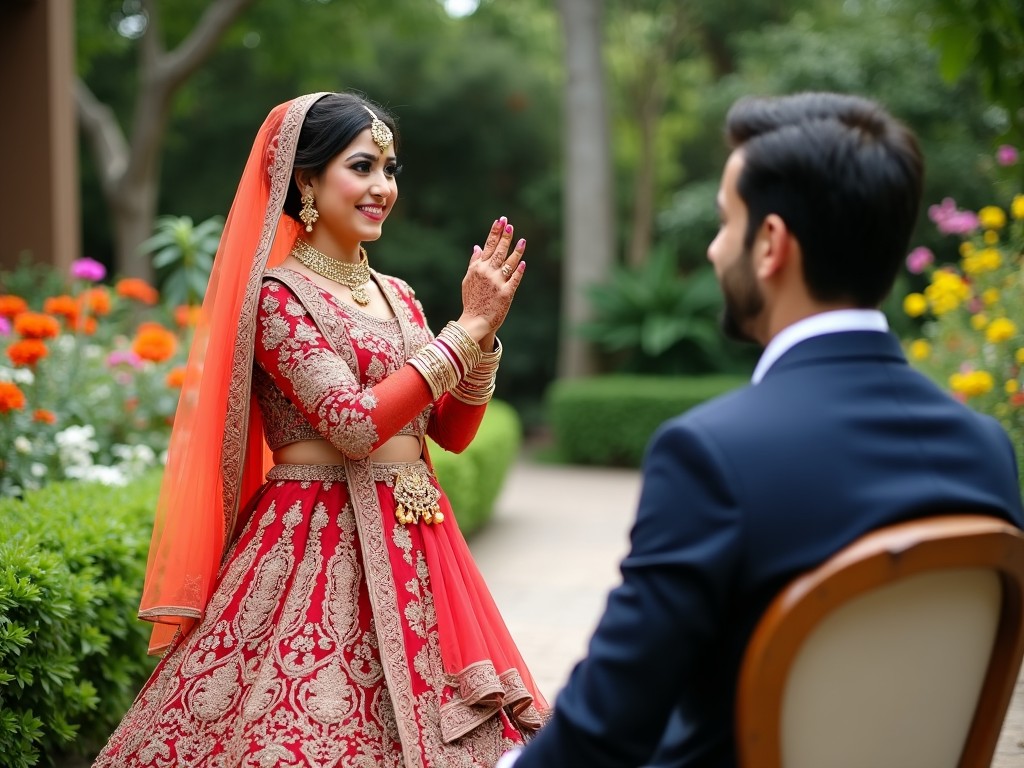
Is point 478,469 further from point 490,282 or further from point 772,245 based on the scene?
point 772,245

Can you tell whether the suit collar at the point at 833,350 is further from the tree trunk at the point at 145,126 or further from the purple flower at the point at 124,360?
the tree trunk at the point at 145,126

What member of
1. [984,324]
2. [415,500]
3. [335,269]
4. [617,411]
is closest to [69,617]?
[415,500]

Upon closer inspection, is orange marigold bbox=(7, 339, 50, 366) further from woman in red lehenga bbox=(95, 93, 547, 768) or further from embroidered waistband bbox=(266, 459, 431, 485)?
embroidered waistband bbox=(266, 459, 431, 485)

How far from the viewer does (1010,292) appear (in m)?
5.07

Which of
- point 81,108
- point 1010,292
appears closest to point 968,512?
point 1010,292

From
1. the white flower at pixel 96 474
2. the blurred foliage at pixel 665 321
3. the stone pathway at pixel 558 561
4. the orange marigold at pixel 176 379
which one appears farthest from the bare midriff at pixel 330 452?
the blurred foliage at pixel 665 321

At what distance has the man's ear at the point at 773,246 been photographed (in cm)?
135

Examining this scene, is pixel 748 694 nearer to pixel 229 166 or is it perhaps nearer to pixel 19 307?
pixel 19 307

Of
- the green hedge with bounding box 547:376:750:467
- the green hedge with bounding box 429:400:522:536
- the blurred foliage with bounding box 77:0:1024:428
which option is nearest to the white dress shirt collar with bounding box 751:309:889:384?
the green hedge with bounding box 429:400:522:536

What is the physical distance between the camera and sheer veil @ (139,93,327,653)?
247cm

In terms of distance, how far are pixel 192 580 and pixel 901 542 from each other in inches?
70.4

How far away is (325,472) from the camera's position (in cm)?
248

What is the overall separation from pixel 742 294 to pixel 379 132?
1361mm

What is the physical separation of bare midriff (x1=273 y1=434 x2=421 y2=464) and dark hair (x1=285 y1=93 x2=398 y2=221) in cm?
63
